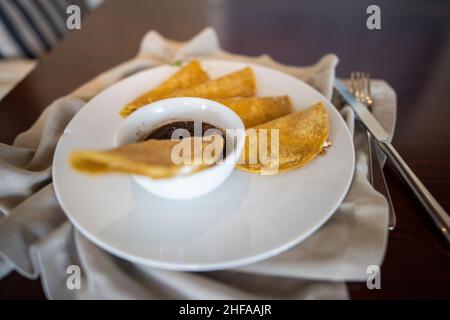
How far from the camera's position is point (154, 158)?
57 cm

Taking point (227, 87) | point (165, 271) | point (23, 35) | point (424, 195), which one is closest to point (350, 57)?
point (227, 87)

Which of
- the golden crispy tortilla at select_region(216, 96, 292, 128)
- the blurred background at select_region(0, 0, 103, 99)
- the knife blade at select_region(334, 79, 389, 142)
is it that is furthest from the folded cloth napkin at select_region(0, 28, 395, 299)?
the blurred background at select_region(0, 0, 103, 99)

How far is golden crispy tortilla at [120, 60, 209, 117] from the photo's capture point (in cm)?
89

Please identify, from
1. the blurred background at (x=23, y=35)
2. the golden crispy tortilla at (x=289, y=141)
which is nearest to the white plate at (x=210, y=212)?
the golden crispy tortilla at (x=289, y=141)

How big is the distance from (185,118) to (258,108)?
188 millimetres

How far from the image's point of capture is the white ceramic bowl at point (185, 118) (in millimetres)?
589

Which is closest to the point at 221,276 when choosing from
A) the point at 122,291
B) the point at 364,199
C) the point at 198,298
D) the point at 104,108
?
the point at 198,298

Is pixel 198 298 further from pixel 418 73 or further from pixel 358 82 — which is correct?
pixel 418 73

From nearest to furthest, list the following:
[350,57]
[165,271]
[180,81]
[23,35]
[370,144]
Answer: [165,271]
[370,144]
[180,81]
[350,57]
[23,35]

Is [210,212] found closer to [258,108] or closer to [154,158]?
[154,158]

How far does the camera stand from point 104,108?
867 millimetres

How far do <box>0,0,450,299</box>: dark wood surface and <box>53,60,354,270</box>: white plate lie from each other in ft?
0.44

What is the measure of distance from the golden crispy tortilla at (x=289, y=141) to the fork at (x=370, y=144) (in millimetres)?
137

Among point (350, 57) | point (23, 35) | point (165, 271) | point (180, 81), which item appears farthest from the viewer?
point (23, 35)
